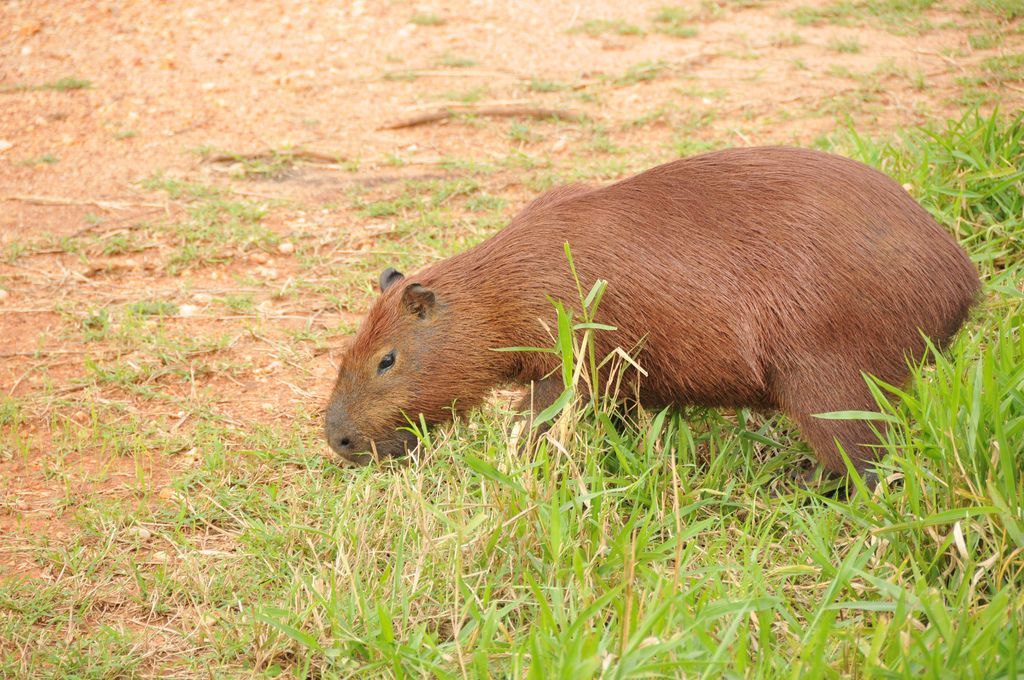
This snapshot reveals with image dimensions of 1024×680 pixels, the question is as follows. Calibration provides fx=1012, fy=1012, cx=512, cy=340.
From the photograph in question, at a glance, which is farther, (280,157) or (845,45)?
(845,45)

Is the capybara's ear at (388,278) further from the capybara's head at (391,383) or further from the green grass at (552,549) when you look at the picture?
the green grass at (552,549)

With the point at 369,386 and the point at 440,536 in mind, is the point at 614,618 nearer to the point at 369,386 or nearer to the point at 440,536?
the point at 440,536

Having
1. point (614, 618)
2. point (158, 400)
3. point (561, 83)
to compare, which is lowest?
point (158, 400)

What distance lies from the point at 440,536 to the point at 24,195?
4197mm

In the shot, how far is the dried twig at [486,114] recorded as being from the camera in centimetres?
668

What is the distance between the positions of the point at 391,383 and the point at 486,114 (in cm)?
361

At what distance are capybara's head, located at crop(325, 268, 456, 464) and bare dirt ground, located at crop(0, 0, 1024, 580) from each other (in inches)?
17.0

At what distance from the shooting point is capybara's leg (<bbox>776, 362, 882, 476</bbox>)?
3.21 m

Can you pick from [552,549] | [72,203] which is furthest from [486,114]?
[552,549]

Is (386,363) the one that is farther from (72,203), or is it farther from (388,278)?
(72,203)

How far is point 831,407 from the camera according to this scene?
3.22 m

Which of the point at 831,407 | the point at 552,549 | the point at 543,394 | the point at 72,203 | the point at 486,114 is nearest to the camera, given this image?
the point at 552,549

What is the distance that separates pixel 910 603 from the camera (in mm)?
2467

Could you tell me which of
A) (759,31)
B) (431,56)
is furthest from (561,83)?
(759,31)
